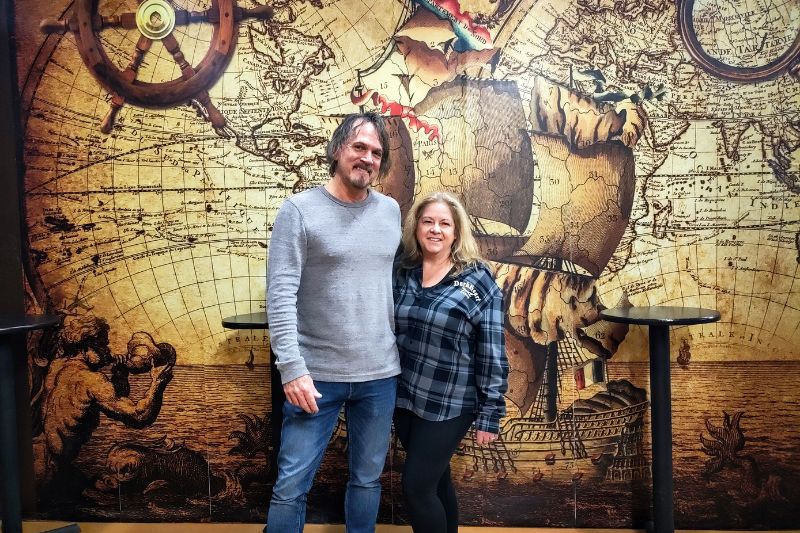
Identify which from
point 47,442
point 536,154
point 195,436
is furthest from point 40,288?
point 536,154

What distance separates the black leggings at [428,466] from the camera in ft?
6.01

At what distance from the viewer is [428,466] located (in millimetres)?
1828

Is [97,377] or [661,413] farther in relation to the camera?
[97,377]

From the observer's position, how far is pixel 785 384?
2508 millimetres

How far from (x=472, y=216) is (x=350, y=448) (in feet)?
3.67

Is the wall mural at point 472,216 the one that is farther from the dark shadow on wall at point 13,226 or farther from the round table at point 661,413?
the round table at point 661,413

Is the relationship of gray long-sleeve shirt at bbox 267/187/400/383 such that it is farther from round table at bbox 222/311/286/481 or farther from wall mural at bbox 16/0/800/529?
wall mural at bbox 16/0/800/529

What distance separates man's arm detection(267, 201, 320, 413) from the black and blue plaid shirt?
36 centimetres

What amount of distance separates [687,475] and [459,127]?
5.90 feet

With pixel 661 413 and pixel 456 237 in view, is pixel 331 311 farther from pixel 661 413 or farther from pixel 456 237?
pixel 661 413

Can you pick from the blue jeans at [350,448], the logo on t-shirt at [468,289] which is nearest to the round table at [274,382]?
the blue jeans at [350,448]

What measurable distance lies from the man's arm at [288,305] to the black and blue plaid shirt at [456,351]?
1.18 feet

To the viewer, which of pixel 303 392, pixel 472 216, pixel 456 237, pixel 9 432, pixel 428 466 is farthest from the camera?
pixel 472 216

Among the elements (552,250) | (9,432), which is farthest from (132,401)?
(552,250)
